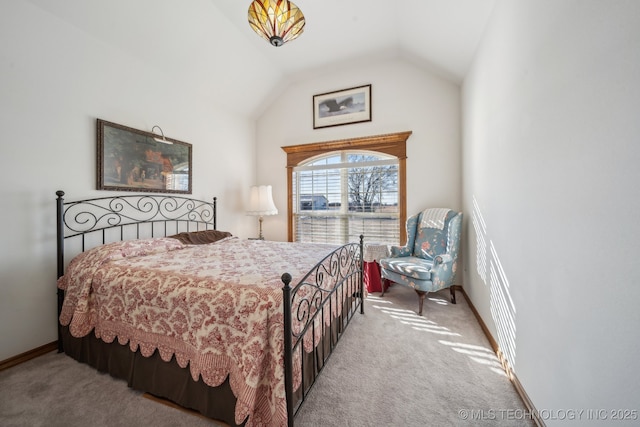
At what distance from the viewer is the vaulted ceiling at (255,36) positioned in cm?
228

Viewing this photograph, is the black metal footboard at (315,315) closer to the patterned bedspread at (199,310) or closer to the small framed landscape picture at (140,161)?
the patterned bedspread at (199,310)

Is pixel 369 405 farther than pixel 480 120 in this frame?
No

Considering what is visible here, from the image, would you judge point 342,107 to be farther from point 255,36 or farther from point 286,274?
point 286,274

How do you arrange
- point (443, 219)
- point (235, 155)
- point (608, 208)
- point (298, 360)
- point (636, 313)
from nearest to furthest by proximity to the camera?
point (636, 313)
point (608, 208)
point (298, 360)
point (443, 219)
point (235, 155)

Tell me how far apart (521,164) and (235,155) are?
3.88m

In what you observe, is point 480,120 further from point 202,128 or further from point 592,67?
point 202,128

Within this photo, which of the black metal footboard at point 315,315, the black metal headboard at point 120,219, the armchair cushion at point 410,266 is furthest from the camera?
the armchair cushion at point 410,266

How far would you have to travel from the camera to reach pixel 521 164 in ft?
5.08

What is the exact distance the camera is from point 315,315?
4.89 ft

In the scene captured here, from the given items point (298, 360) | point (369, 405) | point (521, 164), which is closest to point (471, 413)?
point (369, 405)

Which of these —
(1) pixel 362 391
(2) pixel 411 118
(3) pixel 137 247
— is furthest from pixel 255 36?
(1) pixel 362 391

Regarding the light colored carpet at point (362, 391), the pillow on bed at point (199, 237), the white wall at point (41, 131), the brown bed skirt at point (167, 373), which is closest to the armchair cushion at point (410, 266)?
the light colored carpet at point (362, 391)

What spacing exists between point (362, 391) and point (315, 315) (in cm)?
63

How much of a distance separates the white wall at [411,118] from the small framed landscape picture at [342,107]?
0.08 m
